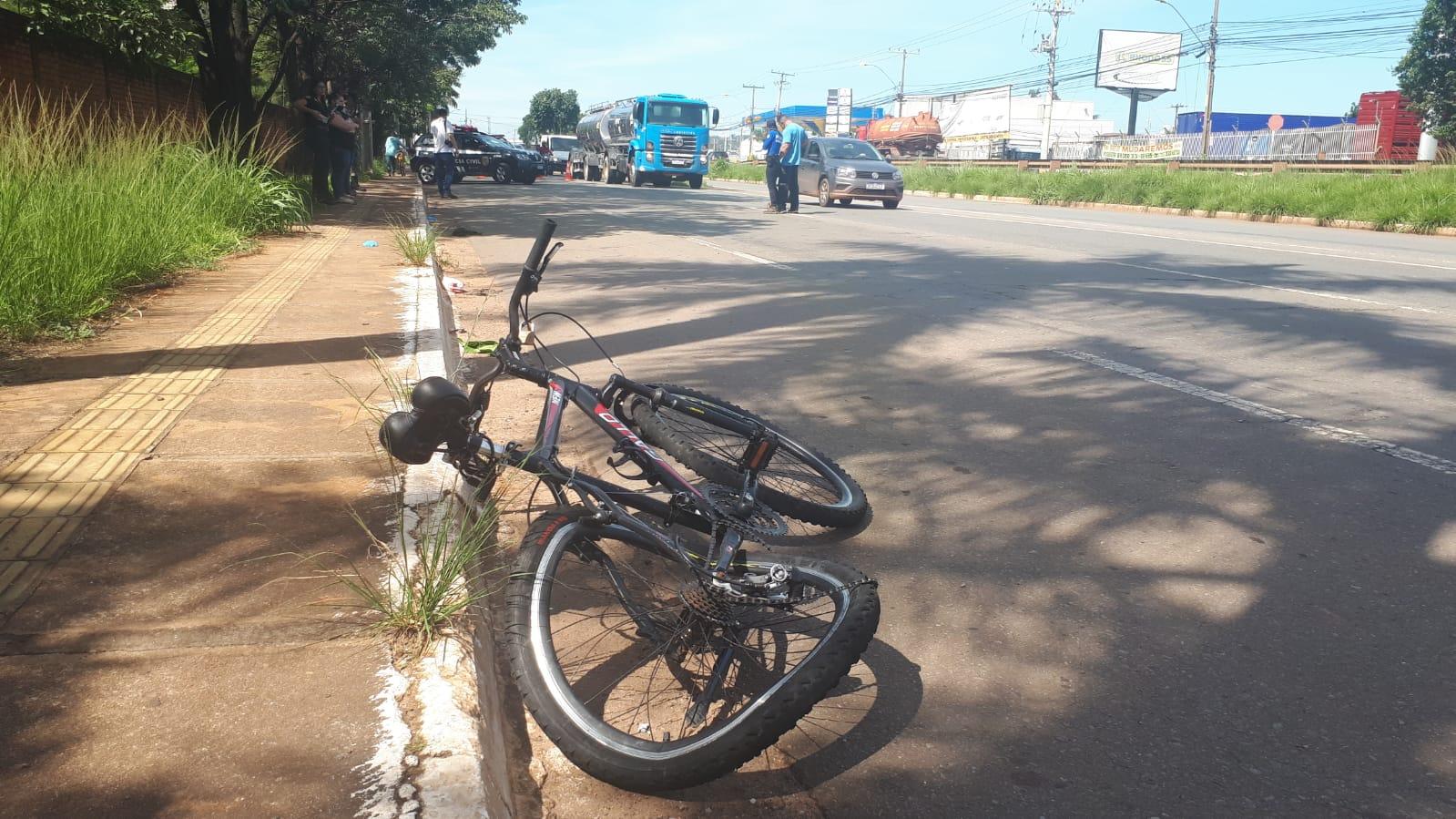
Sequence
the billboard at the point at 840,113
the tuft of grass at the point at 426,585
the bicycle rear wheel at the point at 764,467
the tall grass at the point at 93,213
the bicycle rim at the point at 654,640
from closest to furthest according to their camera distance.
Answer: the bicycle rim at the point at 654,640, the tuft of grass at the point at 426,585, the bicycle rear wheel at the point at 764,467, the tall grass at the point at 93,213, the billboard at the point at 840,113

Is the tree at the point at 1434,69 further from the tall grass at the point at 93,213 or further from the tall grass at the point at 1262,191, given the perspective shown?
the tall grass at the point at 93,213

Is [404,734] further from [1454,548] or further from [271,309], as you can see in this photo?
[271,309]

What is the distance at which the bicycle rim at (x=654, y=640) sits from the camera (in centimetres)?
252

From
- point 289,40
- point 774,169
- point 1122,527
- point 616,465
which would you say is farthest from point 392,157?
point 1122,527

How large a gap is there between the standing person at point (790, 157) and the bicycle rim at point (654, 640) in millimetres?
18825

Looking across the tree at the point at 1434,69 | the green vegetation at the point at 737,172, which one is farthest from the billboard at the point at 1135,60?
the tree at the point at 1434,69

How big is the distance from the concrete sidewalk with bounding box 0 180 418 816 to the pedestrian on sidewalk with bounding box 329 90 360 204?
13.3 m

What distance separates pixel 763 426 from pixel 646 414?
445 millimetres

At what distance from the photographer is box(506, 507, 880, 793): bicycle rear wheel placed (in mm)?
2309

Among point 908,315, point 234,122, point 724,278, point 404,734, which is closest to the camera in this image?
point 404,734

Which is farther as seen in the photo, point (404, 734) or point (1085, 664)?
point (1085, 664)

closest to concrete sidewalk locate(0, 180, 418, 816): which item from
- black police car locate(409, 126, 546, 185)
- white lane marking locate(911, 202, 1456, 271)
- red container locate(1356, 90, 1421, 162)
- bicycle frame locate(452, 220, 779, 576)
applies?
bicycle frame locate(452, 220, 779, 576)

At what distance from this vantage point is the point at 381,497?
3.73m

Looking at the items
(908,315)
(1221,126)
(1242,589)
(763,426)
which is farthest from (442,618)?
(1221,126)
